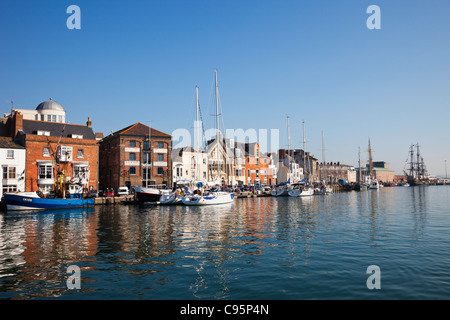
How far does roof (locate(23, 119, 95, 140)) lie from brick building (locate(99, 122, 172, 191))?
6113mm

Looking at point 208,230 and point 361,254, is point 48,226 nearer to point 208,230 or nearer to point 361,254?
point 208,230

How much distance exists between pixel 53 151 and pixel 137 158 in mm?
16142

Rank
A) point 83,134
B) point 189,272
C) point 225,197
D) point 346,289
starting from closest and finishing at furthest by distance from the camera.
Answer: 1. point 346,289
2. point 189,272
3. point 225,197
4. point 83,134

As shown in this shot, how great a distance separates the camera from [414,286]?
11039mm

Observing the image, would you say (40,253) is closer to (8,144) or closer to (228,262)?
(228,262)

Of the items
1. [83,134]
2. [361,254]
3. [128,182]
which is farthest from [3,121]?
[361,254]

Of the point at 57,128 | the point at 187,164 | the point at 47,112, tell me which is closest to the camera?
the point at 57,128

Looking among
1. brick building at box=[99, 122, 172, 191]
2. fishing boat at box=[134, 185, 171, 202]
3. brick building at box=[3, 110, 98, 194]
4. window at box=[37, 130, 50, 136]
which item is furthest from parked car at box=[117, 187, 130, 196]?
window at box=[37, 130, 50, 136]

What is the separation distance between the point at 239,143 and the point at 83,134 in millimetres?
48969

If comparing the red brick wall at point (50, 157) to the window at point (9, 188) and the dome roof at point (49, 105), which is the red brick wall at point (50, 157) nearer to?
the window at point (9, 188)

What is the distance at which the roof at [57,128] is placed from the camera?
5547 centimetres

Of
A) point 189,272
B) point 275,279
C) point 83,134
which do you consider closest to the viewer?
point 275,279

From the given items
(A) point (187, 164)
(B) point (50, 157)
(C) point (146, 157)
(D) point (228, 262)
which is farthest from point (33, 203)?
(D) point (228, 262)

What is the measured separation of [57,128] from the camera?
57.8 metres
